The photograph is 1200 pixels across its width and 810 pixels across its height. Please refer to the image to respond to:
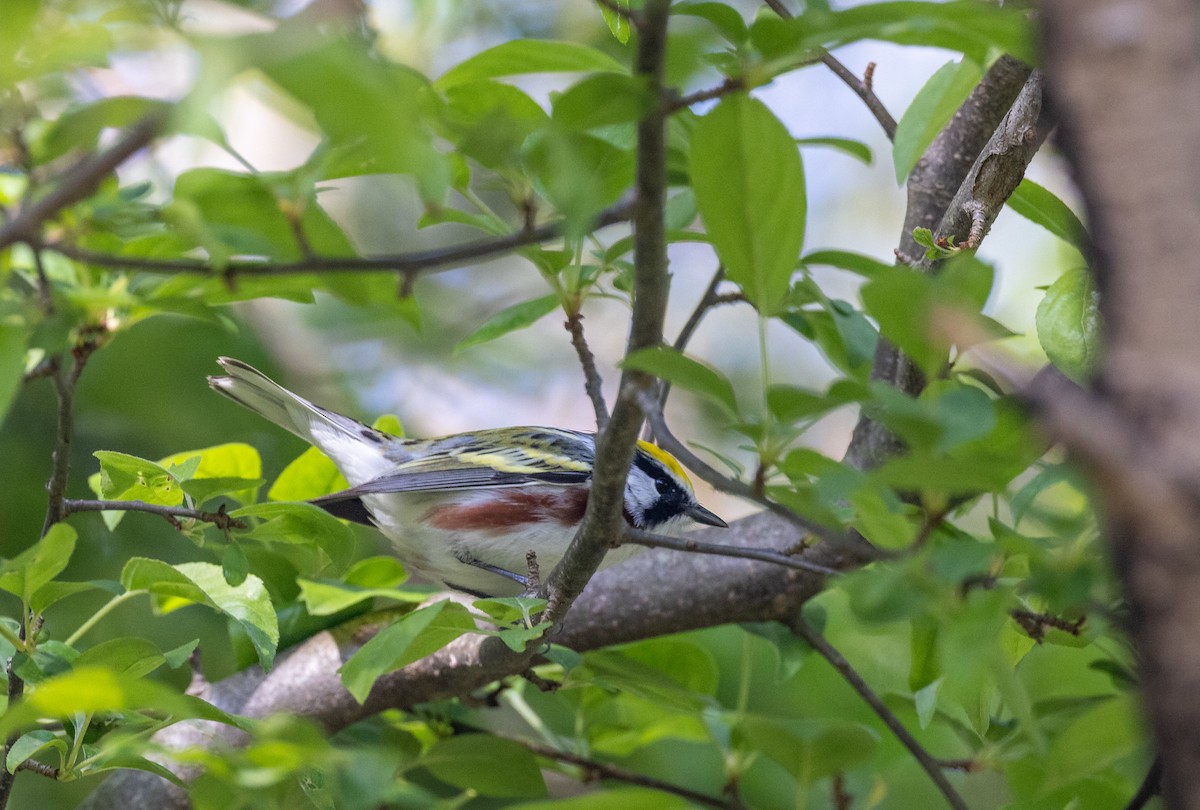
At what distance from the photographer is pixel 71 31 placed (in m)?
1.03

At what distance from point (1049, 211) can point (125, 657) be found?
155 centimetres

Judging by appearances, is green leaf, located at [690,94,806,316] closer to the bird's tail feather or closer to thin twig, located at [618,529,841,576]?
thin twig, located at [618,529,841,576]

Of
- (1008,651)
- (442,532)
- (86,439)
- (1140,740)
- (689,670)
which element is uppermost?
(1140,740)

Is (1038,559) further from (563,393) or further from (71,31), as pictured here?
(563,393)

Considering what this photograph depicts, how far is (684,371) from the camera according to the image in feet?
3.17

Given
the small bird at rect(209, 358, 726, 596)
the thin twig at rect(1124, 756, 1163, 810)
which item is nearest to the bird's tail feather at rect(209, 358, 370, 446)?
the small bird at rect(209, 358, 726, 596)

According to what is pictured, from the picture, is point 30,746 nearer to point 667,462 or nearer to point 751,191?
point 751,191

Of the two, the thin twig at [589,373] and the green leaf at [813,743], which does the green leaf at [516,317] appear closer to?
the thin twig at [589,373]

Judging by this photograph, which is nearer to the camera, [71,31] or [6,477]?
[71,31]

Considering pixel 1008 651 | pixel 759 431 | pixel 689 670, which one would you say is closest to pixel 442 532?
pixel 689 670

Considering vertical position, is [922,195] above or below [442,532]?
above

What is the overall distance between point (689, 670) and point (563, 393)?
12.9 ft

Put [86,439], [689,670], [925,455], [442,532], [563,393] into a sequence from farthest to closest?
[563,393] → [86,439] → [442,532] → [689,670] → [925,455]

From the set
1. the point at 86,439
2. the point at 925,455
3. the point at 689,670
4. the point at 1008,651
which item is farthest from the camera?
the point at 86,439
